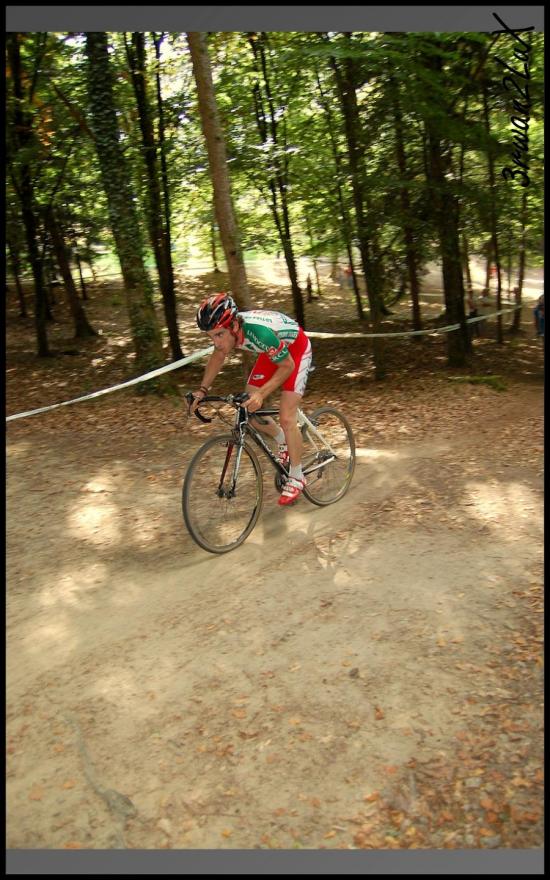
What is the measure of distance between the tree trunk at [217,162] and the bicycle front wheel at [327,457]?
7.60 feet

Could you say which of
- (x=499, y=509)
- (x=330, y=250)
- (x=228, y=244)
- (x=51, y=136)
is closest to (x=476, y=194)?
(x=330, y=250)

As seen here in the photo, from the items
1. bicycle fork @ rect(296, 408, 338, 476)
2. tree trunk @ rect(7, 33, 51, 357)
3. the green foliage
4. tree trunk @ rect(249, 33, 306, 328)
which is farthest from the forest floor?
tree trunk @ rect(249, 33, 306, 328)

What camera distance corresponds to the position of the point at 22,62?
47.4 feet

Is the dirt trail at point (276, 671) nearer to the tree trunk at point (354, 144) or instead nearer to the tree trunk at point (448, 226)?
the tree trunk at point (354, 144)

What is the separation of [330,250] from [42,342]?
307 inches

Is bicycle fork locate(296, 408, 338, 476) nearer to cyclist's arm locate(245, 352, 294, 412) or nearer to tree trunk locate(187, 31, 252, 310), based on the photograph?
cyclist's arm locate(245, 352, 294, 412)

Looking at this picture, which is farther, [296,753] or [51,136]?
[51,136]

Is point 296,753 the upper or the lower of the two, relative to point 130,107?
lower

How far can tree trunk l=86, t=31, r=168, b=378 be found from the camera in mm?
9984

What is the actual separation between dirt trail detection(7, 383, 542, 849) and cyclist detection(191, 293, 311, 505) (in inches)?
29.7

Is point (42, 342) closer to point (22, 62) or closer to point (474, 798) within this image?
point (22, 62)

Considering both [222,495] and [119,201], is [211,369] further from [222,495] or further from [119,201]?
[119,201]

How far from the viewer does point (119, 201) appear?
10.3 metres

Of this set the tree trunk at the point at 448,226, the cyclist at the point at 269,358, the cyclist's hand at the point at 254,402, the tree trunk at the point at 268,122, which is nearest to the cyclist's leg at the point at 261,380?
the cyclist at the point at 269,358
